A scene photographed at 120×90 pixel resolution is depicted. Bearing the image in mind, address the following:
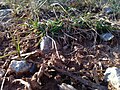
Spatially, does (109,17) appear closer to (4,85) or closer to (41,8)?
(41,8)

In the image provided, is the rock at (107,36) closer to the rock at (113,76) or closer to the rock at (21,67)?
the rock at (113,76)

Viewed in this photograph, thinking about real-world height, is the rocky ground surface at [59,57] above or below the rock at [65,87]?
above

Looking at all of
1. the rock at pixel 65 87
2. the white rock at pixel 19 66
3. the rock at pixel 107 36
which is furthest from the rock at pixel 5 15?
the rock at pixel 65 87

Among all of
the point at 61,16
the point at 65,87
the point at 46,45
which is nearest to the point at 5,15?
the point at 61,16

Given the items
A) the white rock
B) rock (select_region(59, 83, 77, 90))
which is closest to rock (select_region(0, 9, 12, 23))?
the white rock

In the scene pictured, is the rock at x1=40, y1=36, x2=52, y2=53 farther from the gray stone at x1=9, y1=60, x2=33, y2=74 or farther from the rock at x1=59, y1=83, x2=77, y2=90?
the rock at x1=59, y1=83, x2=77, y2=90

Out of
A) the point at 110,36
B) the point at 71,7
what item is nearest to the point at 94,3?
the point at 71,7
